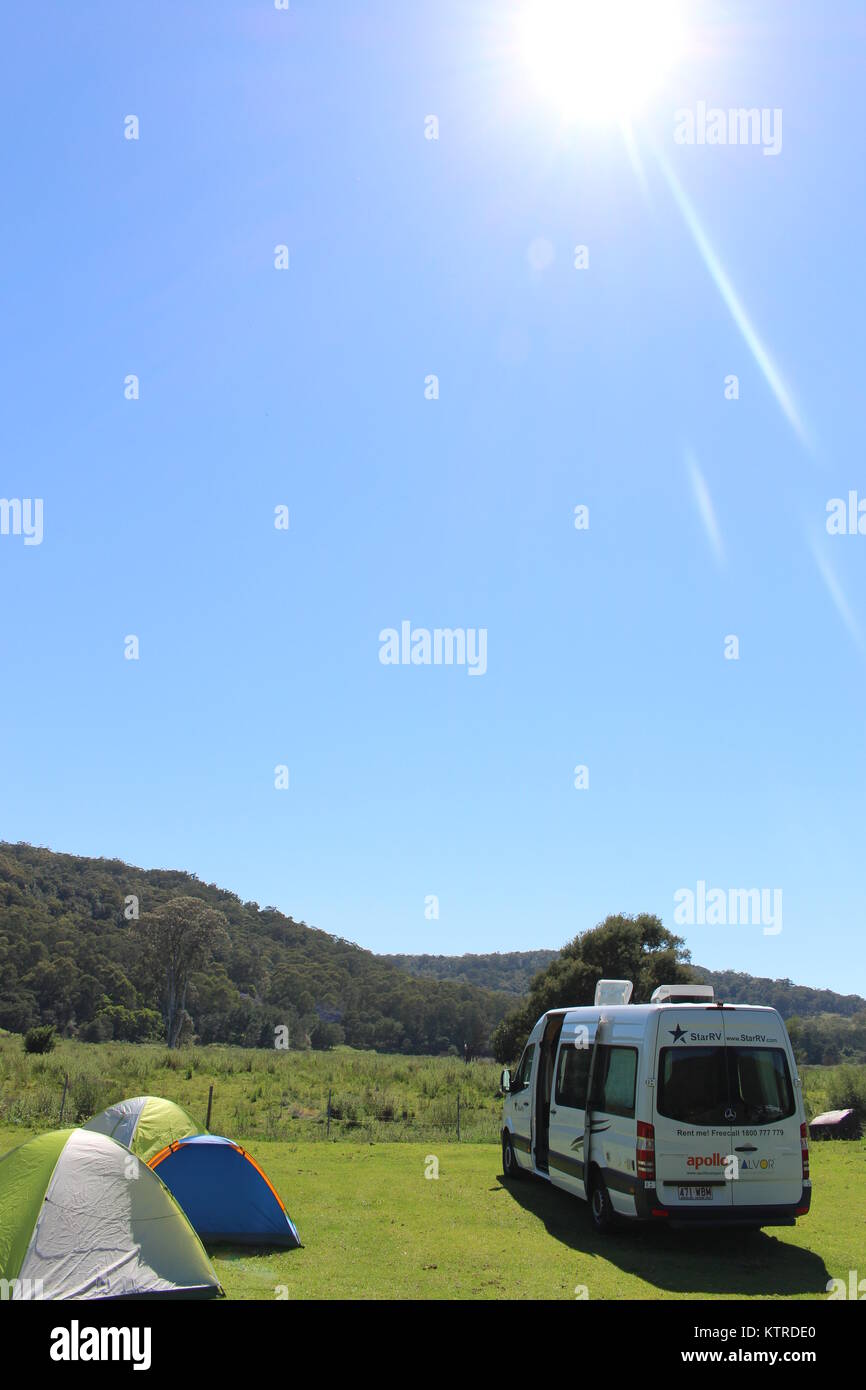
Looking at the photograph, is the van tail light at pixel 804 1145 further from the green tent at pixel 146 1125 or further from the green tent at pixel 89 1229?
the green tent at pixel 146 1125

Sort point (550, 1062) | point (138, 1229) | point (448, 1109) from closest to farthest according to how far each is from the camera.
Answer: point (138, 1229)
point (550, 1062)
point (448, 1109)

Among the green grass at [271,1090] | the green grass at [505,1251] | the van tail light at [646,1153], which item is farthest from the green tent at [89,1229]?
the green grass at [271,1090]

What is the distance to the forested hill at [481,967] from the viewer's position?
A: 5108 inches

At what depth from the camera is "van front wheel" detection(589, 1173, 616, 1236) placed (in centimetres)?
1116

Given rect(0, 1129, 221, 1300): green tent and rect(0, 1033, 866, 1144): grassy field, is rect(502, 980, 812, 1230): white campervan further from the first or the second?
rect(0, 1033, 866, 1144): grassy field

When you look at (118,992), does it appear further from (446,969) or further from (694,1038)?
(446,969)

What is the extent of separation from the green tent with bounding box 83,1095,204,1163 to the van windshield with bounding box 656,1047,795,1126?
20.2ft

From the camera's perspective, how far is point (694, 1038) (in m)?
10.6

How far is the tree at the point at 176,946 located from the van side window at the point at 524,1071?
55678 millimetres

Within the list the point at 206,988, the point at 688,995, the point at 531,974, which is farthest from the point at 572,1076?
the point at 206,988

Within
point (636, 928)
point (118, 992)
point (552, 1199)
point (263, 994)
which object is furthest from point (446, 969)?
point (552, 1199)

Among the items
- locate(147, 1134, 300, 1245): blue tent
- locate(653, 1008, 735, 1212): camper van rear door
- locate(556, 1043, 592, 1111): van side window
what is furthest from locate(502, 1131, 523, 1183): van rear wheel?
locate(653, 1008, 735, 1212): camper van rear door

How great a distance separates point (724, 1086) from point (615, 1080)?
1.35 meters
